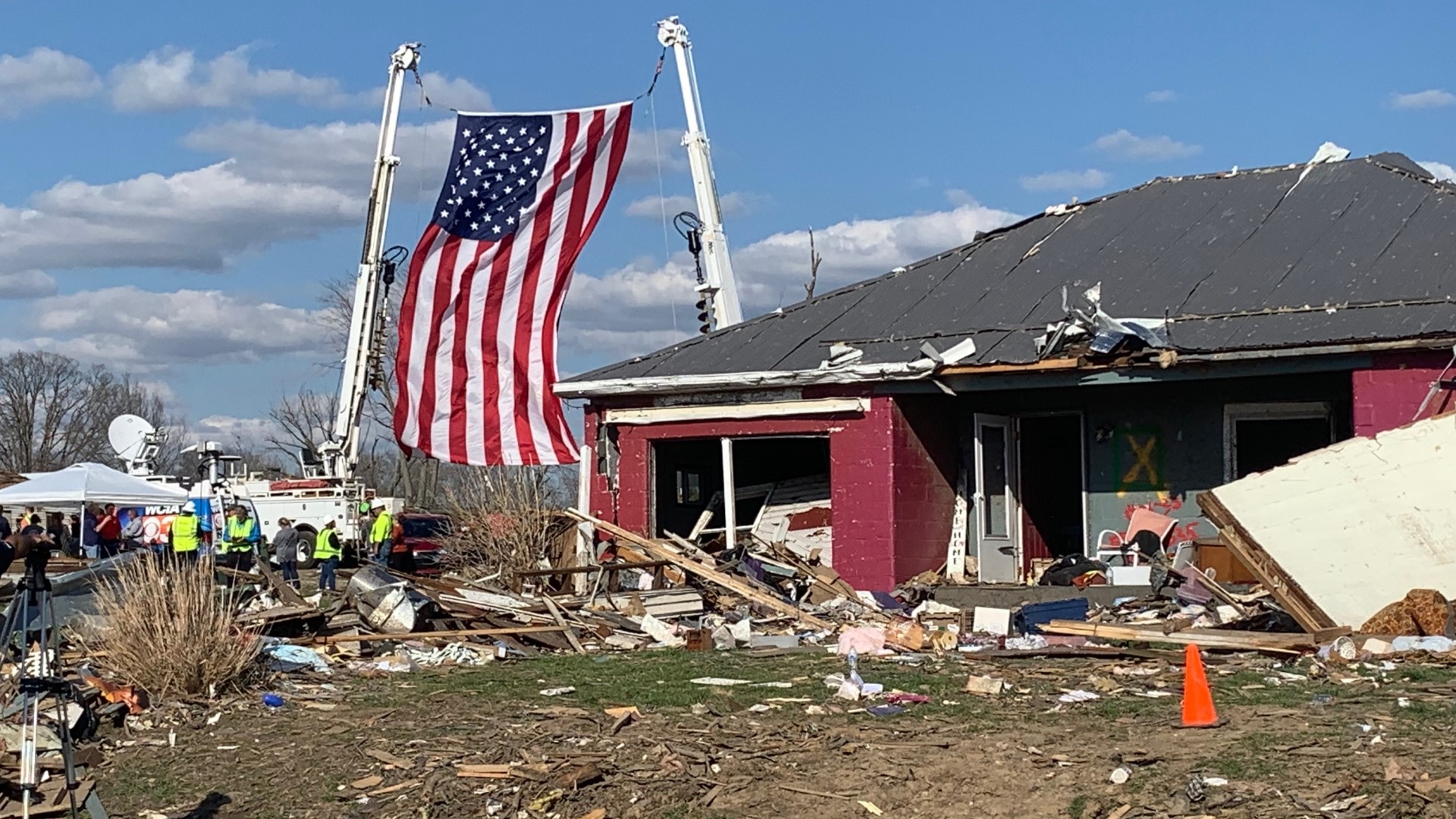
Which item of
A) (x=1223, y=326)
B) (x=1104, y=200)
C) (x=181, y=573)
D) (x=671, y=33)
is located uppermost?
(x=671, y=33)

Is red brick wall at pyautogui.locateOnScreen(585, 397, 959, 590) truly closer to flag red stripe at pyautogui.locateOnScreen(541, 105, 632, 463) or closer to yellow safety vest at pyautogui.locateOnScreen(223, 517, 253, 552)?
flag red stripe at pyautogui.locateOnScreen(541, 105, 632, 463)

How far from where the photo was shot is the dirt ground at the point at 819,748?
7.10 m

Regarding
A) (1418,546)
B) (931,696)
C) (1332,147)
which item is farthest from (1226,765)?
Answer: (1332,147)

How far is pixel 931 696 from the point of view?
984 cm

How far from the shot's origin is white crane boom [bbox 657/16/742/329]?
2431 cm

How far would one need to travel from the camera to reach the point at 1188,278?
57.7 ft

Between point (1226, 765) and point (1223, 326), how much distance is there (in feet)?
31.2

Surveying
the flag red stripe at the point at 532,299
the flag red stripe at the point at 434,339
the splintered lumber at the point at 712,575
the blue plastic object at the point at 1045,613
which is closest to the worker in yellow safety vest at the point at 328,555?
the flag red stripe at the point at 434,339

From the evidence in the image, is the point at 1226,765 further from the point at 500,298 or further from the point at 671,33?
the point at 671,33

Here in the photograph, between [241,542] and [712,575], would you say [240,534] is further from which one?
[712,575]

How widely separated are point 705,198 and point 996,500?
8768 millimetres

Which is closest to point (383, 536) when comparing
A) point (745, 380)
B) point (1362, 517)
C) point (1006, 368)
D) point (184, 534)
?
point (184, 534)

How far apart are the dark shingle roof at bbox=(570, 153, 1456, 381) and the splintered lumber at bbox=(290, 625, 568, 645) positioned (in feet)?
18.1

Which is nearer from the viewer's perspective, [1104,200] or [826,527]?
→ [826,527]
